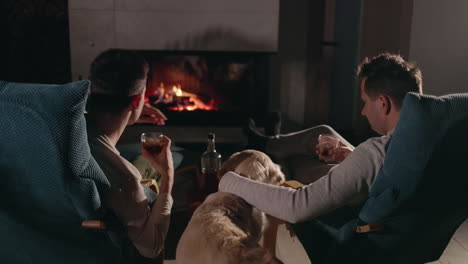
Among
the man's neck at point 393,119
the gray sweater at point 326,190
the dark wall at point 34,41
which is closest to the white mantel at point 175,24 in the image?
the dark wall at point 34,41

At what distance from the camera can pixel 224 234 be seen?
3.71 feet

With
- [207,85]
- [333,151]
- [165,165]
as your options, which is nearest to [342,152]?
[333,151]

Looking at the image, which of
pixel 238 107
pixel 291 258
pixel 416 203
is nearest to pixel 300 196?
pixel 416 203

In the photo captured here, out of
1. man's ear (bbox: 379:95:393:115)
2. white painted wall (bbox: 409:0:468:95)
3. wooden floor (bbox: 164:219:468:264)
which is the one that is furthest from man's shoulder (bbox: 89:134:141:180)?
white painted wall (bbox: 409:0:468:95)

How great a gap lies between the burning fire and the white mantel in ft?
1.24

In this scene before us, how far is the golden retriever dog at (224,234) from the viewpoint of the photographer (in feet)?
3.50

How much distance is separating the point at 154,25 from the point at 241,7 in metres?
0.77

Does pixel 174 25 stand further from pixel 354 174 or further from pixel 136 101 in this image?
pixel 354 174

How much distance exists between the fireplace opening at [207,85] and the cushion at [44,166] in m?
2.95

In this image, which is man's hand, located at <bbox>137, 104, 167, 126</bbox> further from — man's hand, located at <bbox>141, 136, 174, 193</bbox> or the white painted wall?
the white painted wall

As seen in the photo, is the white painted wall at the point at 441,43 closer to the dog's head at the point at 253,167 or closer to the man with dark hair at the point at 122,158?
the dog's head at the point at 253,167

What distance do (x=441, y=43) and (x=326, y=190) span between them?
3599mm

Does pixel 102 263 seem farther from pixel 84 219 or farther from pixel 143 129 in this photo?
pixel 143 129

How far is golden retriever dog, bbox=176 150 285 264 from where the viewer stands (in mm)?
1065
